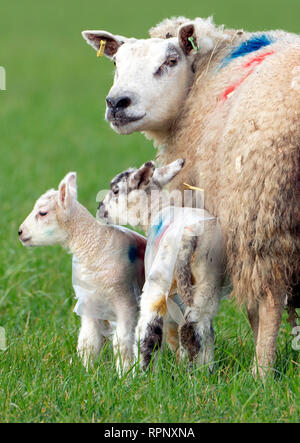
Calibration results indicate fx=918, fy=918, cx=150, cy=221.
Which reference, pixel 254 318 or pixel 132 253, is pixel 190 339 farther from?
pixel 132 253

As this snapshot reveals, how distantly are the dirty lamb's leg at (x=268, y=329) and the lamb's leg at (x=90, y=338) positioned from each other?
975 mm

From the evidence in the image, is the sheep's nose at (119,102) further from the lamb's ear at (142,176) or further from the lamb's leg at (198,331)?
the lamb's leg at (198,331)

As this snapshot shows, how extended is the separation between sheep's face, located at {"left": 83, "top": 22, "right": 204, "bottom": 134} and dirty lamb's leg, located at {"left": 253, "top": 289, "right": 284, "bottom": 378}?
1.25 metres

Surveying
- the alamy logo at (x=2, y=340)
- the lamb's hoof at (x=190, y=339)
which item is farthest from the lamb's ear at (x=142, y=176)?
the alamy logo at (x=2, y=340)

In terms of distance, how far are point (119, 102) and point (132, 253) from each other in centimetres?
84

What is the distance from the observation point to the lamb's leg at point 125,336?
484cm

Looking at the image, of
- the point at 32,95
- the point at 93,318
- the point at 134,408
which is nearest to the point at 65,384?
the point at 134,408

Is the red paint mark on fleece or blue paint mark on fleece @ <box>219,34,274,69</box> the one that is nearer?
the red paint mark on fleece

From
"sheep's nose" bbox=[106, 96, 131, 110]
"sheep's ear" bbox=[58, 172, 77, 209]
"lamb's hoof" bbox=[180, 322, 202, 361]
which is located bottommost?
"lamb's hoof" bbox=[180, 322, 202, 361]

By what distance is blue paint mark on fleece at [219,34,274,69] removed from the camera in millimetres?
5129

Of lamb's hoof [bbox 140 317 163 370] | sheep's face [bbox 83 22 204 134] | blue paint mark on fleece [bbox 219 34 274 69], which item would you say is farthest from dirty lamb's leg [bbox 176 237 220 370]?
blue paint mark on fleece [bbox 219 34 274 69]

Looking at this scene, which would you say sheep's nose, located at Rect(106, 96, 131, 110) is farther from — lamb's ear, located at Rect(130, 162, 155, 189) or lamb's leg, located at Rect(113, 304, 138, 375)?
lamb's leg, located at Rect(113, 304, 138, 375)

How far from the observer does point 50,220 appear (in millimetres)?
5172

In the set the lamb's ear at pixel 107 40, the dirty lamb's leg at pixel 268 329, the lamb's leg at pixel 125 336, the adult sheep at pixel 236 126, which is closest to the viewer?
the adult sheep at pixel 236 126
